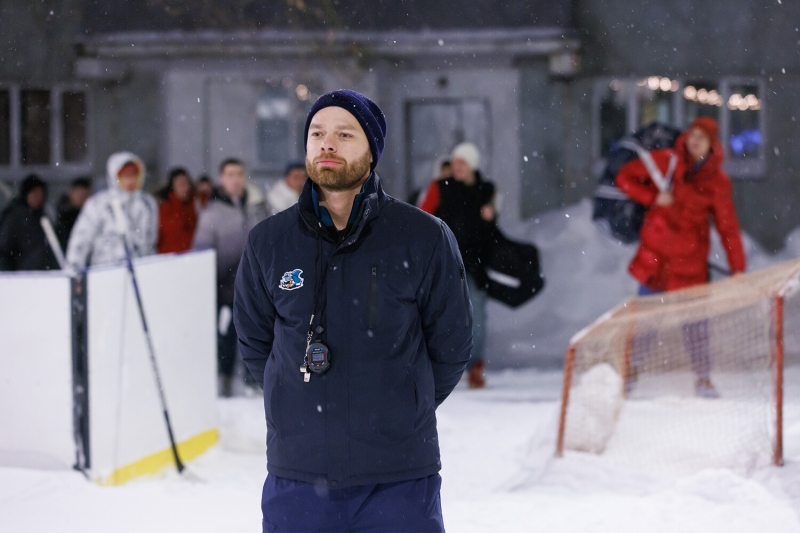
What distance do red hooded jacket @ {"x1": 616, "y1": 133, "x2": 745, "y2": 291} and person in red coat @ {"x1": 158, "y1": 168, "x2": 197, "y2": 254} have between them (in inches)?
163

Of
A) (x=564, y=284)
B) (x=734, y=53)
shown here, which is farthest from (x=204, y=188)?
(x=734, y=53)

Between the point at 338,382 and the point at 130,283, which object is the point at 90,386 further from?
the point at 338,382

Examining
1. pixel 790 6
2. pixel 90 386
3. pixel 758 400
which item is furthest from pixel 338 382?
pixel 790 6

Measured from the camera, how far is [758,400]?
18.6 feet

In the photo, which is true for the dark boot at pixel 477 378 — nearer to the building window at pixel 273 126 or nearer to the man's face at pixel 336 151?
the man's face at pixel 336 151

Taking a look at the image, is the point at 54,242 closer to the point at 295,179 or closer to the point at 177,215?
the point at 295,179

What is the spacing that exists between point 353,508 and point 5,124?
14.4 metres

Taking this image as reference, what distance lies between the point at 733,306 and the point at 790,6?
10.8 m

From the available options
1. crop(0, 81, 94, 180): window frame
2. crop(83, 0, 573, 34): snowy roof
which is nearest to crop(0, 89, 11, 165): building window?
crop(0, 81, 94, 180): window frame

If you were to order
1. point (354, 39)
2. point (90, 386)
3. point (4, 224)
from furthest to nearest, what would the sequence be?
point (354, 39), point (4, 224), point (90, 386)

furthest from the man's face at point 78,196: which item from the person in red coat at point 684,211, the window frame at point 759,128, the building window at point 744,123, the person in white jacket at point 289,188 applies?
the building window at point 744,123

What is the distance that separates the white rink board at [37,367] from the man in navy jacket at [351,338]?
2708 mm

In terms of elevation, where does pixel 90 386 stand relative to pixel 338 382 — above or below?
below

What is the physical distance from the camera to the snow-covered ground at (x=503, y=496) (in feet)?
14.4
